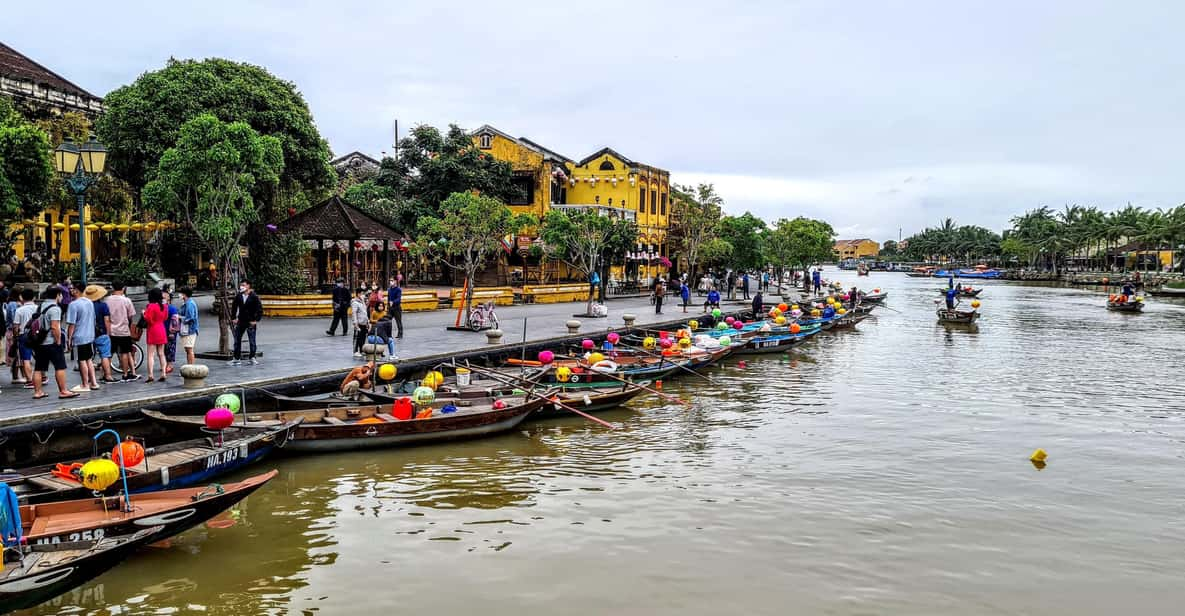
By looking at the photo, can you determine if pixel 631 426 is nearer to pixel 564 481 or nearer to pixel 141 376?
pixel 564 481

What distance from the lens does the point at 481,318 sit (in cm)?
2555

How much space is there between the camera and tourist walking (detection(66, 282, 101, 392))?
13156 millimetres

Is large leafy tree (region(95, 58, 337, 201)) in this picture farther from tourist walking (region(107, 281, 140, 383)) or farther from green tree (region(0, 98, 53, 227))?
tourist walking (region(107, 281, 140, 383))

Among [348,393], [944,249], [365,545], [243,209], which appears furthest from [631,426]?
[944,249]

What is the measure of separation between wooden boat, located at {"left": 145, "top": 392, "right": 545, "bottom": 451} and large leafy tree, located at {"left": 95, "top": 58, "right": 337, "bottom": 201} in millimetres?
13814

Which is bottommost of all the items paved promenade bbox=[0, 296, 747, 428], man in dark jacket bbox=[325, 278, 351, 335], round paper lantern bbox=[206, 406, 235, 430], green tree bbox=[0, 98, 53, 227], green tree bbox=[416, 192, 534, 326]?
round paper lantern bbox=[206, 406, 235, 430]

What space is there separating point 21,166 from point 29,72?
15.4m

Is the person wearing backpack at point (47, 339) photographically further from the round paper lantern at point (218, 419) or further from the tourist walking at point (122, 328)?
the round paper lantern at point (218, 419)

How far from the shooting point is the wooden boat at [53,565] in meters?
7.66

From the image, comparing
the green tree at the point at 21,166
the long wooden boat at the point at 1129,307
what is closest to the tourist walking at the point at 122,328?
the green tree at the point at 21,166

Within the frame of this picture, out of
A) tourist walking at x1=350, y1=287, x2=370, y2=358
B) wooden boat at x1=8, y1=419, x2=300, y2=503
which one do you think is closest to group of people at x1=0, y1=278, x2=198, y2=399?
wooden boat at x1=8, y1=419, x2=300, y2=503

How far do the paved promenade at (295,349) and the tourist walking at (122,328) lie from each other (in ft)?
1.35

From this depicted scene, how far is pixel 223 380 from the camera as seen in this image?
1516 cm

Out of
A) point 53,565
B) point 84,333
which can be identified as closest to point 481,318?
point 84,333
